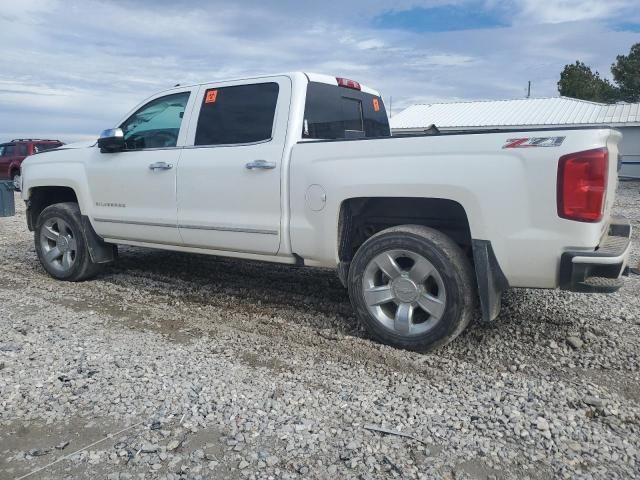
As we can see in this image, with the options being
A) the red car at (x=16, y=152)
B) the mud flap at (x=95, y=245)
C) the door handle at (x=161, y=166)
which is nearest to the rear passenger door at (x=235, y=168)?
the door handle at (x=161, y=166)

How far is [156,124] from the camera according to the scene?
5.62 m

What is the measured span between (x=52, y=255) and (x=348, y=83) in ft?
12.7

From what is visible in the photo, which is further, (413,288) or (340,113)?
(340,113)

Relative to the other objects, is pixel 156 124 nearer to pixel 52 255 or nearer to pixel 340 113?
pixel 340 113

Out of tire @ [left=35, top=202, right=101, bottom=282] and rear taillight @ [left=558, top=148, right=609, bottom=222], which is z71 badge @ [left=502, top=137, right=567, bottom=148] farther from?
tire @ [left=35, top=202, right=101, bottom=282]

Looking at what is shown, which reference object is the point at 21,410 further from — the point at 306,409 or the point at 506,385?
the point at 506,385

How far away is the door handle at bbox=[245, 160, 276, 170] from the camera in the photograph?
4.59 metres

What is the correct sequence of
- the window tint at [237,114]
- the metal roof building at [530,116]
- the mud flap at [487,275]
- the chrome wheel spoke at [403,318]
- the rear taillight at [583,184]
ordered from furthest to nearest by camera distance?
1. the metal roof building at [530,116]
2. the window tint at [237,114]
3. the chrome wheel spoke at [403,318]
4. the mud flap at [487,275]
5. the rear taillight at [583,184]

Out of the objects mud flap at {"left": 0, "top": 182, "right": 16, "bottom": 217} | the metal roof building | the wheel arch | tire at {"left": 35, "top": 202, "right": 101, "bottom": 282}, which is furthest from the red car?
the wheel arch

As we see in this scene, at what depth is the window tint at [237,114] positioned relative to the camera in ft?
15.9

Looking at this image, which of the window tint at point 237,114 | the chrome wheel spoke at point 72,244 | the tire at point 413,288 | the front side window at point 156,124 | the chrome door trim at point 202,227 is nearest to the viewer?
the tire at point 413,288

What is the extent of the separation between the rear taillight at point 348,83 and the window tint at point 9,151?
1970cm

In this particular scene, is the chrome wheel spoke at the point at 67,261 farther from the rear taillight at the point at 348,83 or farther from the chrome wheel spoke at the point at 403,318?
the chrome wheel spoke at the point at 403,318

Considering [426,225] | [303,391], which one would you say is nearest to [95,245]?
[303,391]
